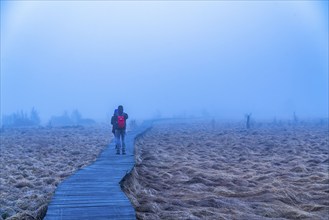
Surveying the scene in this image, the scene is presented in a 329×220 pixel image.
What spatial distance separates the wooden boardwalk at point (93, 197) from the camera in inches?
273

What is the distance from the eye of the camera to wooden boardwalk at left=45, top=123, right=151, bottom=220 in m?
6.92

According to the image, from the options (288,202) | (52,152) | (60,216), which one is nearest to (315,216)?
(288,202)

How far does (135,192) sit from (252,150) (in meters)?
11.2

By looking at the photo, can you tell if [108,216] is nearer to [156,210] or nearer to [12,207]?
[156,210]

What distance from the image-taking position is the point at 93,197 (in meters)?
8.14

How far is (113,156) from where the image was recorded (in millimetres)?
15062

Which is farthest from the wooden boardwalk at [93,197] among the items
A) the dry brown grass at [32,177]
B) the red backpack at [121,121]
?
the red backpack at [121,121]

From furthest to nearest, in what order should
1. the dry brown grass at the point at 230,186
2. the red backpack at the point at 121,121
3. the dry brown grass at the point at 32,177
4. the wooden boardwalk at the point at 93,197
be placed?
the red backpack at the point at 121,121
the dry brown grass at the point at 230,186
the dry brown grass at the point at 32,177
the wooden boardwalk at the point at 93,197

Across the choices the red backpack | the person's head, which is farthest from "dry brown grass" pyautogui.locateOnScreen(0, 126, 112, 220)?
the person's head

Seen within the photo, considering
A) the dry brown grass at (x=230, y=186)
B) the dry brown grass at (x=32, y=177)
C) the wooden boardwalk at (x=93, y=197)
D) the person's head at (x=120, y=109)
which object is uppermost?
the person's head at (x=120, y=109)

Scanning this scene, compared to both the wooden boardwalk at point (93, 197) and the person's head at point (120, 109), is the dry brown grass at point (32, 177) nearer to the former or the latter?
the wooden boardwalk at point (93, 197)

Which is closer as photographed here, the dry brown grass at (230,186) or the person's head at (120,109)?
the dry brown grass at (230,186)

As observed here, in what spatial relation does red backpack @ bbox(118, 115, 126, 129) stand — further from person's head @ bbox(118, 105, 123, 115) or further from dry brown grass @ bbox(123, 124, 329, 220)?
dry brown grass @ bbox(123, 124, 329, 220)

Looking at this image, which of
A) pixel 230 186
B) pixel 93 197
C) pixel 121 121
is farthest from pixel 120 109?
pixel 93 197
